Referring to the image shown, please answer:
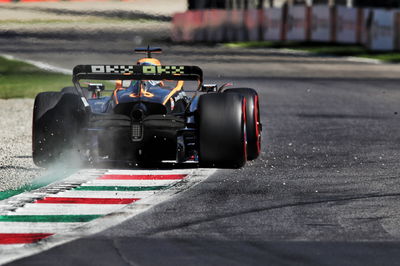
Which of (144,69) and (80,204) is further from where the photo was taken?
(144,69)

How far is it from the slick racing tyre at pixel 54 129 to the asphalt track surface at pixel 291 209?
1551 mm

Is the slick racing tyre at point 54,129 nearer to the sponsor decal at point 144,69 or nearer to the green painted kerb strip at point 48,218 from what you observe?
the sponsor decal at point 144,69

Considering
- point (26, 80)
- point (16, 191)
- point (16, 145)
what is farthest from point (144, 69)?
point (26, 80)

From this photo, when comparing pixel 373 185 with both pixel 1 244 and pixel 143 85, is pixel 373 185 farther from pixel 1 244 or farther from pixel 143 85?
pixel 1 244

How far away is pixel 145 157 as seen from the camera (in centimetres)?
1152

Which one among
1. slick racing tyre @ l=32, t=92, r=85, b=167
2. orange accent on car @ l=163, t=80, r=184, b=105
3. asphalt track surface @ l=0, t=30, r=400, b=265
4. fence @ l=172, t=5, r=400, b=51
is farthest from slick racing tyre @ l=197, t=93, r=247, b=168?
fence @ l=172, t=5, r=400, b=51

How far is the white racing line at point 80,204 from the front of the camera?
833 cm

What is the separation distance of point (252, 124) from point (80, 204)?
9.13ft

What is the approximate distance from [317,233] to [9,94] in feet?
46.9

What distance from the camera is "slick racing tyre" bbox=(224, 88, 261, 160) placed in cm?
1201

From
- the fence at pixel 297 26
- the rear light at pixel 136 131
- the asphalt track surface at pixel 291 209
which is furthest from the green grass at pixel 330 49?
the rear light at pixel 136 131

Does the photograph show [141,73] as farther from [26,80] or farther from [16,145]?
[26,80]

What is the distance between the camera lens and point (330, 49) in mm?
39344

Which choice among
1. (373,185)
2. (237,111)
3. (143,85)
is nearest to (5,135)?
(143,85)
